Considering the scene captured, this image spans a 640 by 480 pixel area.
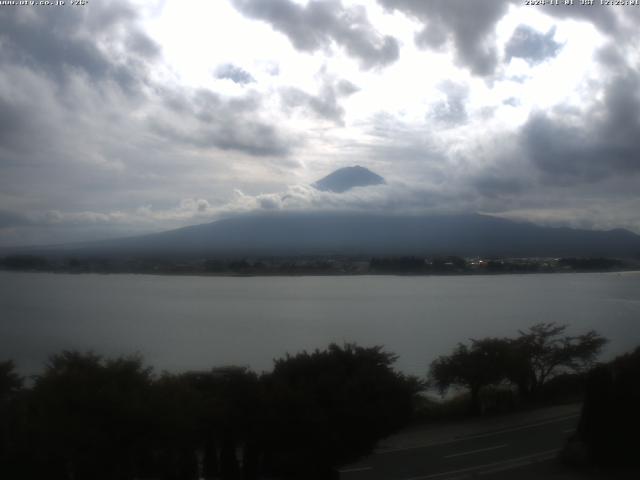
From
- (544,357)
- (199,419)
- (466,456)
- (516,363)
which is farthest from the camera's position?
(544,357)

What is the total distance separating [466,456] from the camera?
7914mm

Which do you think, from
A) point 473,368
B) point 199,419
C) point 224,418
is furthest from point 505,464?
point 473,368

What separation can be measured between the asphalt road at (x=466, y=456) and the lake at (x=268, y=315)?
19.2 ft

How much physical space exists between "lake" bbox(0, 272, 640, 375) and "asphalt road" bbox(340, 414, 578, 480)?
5.84m

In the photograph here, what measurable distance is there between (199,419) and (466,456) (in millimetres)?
3438

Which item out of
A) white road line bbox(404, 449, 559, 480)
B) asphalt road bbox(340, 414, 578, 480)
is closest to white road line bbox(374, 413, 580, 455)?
asphalt road bbox(340, 414, 578, 480)

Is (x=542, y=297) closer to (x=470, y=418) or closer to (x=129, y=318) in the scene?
(x=129, y=318)

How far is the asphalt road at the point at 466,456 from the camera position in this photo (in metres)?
7.29

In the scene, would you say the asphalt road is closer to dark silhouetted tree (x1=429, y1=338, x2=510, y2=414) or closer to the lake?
dark silhouetted tree (x1=429, y1=338, x2=510, y2=414)

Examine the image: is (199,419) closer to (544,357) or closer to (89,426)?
(89,426)

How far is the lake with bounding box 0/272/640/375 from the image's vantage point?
16.6m

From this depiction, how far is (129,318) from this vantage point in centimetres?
2256

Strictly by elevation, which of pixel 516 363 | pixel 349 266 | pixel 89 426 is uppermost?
pixel 349 266

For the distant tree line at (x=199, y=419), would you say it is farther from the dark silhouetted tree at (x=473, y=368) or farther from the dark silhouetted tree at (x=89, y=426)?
the dark silhouetted tree at (x=473, y=368)
